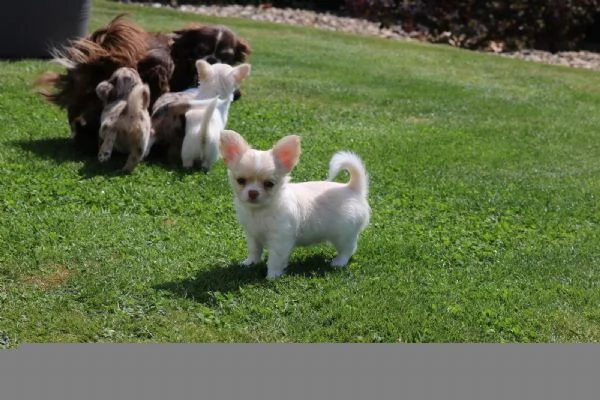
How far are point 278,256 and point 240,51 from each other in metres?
5.02

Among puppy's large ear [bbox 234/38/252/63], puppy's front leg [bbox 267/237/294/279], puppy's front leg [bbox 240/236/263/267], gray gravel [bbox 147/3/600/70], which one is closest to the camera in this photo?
puppy's front leg [bbox 267/237/294/279]

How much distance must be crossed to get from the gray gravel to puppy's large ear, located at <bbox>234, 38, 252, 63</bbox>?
10.4 m

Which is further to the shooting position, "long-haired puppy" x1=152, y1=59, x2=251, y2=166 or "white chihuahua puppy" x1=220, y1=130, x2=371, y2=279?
"long-haired puppy" x1=152, y1=59, x2=251, y2=166

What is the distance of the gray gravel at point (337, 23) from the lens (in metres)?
20.1

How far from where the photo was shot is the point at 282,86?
14398 millimetres

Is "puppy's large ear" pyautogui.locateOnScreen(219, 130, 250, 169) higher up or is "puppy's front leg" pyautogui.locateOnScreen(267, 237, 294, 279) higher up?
"puppy's large ear" pyautogui.locateOnScreen(219, 130, 250, 169)

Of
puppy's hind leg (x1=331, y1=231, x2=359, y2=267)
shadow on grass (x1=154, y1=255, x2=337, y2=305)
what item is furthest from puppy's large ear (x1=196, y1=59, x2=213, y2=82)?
puppy's hind leg (x1=331, y1=231, x2=359, y2=267)

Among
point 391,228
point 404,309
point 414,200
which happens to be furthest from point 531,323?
point 414,200

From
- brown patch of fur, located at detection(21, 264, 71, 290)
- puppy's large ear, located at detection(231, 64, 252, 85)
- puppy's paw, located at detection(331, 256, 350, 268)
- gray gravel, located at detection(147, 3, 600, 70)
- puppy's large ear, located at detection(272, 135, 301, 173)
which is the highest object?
puppy's large ear, located at detection(272, 135, 301, 173)

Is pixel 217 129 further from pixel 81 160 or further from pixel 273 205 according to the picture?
pixel 273 205

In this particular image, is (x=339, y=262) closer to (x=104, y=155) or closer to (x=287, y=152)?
(x=287, y=152)

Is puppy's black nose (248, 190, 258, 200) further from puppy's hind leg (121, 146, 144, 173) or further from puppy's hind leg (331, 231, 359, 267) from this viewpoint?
puppy's hind leg (121, 146, 144, 173)

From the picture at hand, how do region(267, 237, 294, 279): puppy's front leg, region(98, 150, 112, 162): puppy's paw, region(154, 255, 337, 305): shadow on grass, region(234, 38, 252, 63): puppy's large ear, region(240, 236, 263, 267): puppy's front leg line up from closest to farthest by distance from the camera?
1. region(154, 255, 337, 305): shadow on grass
2. region(267, 237, 294, 279): puppy's front leg
3. region(240, 236, 263, 267): puppy's front leg
4. region(98, 150, 112, 162): puppy's paw
5. region(234, 38, 252, 63): puppy's large ear

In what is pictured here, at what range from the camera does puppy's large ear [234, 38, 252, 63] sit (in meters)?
10.8
